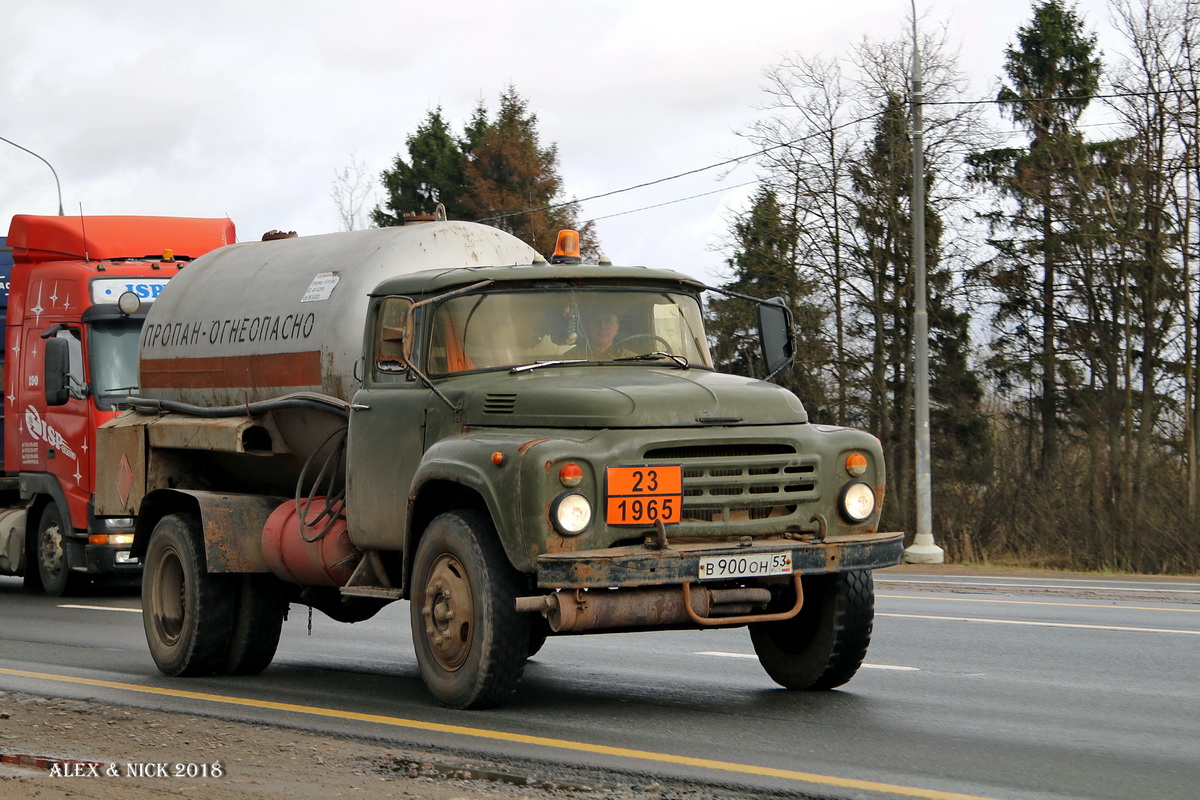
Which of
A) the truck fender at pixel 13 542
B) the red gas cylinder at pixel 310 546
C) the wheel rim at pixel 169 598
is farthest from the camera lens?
the truck fender at pixel 13 542

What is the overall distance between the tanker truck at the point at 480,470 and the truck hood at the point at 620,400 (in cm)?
2

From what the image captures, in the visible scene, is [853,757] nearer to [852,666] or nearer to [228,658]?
[852,666]

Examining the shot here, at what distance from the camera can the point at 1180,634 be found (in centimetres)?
1159

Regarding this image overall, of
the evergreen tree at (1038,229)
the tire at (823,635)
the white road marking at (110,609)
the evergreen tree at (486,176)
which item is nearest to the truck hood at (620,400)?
the tire at (823,635)

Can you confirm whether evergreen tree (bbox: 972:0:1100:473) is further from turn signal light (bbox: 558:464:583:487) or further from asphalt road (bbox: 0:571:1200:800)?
turn signal light (bbox: 558:464:583:487)

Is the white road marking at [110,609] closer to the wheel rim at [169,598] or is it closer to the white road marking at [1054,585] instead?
the wheel rim at [169,598]

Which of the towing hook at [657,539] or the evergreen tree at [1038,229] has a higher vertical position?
the evergreen tree at [1038,229]

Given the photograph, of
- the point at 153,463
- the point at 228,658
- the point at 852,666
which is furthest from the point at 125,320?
the point at 852,666

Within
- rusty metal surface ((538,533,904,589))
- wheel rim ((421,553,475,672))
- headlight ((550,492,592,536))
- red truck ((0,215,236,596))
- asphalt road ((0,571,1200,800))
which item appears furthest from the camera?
red truck ((0,215,236,596))

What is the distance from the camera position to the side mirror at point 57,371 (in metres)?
15.8

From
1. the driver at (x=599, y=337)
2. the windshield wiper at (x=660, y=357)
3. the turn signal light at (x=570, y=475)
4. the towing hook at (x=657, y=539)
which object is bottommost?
the towing hook at (x=657, y=539)

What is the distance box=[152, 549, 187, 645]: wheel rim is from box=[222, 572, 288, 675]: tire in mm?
411

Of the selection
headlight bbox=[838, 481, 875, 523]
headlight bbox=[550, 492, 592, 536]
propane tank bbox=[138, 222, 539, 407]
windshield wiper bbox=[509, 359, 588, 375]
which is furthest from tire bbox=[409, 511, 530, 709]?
propane tank bbox=[138, 222, 539, 407]

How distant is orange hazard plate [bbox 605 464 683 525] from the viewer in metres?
7.48
